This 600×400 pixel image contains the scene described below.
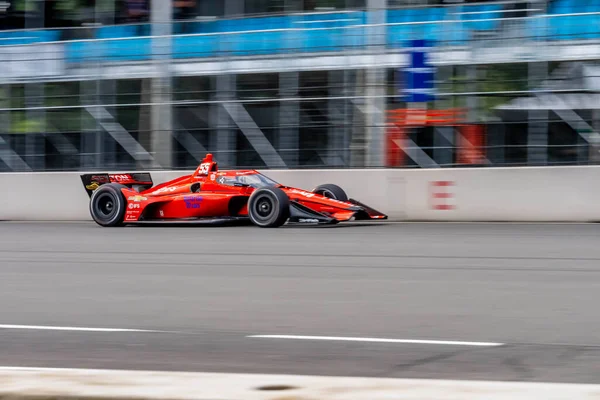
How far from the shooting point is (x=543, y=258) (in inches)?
406

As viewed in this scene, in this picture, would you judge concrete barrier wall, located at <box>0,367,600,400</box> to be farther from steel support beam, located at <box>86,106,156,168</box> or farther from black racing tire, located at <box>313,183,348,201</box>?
steel support beam, located at <box>86,106,156,168</box>

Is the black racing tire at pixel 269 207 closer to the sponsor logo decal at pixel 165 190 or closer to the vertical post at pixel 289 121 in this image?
the sponsor logo decal at pixel 165 190

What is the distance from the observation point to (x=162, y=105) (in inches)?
783

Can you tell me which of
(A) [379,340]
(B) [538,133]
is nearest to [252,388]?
(A) [379,340]

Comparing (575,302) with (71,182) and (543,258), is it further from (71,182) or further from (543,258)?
(71,182)

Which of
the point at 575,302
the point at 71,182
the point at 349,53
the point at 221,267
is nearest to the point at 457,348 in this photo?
the point at 575,302

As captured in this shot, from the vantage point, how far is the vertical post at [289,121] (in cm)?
1848

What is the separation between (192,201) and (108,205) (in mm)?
1695

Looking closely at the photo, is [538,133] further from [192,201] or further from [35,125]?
[35,125]

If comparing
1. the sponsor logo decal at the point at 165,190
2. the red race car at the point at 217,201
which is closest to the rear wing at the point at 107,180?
the red race car at the point at 217,201

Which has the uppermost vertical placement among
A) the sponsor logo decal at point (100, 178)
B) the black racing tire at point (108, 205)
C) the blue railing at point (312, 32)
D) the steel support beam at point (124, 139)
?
the blue railing at point (312, 32)

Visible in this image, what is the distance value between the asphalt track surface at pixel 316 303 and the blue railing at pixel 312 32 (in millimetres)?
5125

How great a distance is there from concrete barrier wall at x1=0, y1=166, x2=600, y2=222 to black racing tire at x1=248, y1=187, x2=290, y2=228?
8.15 ft

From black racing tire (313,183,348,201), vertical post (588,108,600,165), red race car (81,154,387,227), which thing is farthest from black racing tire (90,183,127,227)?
vertical post (588,108,600,165)
